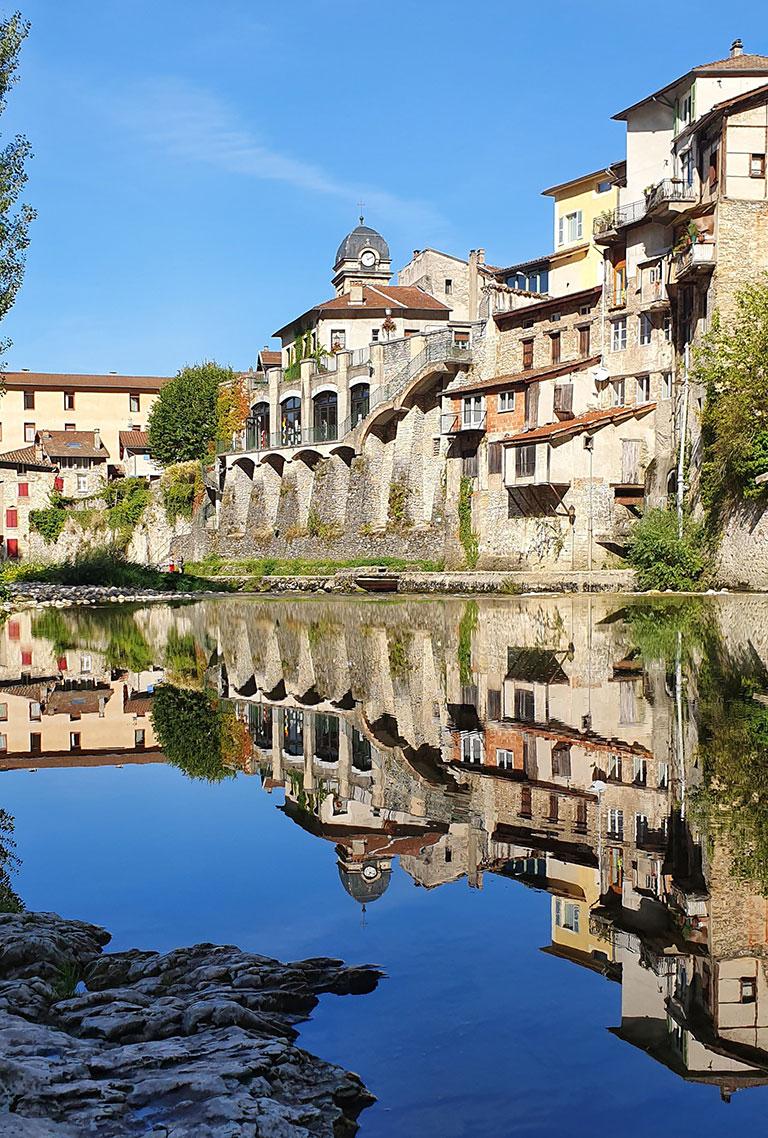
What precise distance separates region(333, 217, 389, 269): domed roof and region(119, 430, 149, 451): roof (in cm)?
2370

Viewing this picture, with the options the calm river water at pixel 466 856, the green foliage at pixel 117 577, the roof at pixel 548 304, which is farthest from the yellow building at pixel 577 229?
the calm river water at pixel 466 856

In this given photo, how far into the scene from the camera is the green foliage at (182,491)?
3083 inches

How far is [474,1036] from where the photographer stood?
5.89m

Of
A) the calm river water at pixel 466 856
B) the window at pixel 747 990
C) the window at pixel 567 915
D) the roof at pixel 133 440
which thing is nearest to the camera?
the calm river water at pixel 466 856

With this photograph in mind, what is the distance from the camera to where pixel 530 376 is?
4959 centimetres

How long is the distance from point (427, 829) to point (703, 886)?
275 centimetres

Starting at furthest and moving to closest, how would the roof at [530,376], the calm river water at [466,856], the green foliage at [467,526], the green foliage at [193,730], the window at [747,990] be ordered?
the green foliage at [467,526] < the roof at [530,376] < the green foliage at [193,730] < the window at [747,990] < the calm river water at [466,856]

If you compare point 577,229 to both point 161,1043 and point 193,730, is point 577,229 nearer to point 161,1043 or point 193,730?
point 193,730

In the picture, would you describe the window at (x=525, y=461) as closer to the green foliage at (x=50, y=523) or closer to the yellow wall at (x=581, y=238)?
the yellow wall at (x=581, y=238)

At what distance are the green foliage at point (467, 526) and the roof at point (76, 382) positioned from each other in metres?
56.1

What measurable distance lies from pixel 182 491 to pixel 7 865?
70479mm

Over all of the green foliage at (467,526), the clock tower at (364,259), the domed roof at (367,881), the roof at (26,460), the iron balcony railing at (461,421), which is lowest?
the domed roof at (367,881)

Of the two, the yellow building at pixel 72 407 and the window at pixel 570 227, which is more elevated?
the window at pixel 570 227

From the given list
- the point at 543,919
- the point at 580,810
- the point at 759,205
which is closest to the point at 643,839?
the point at 580,810
